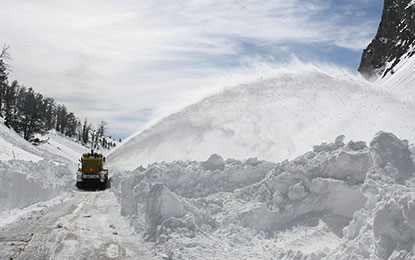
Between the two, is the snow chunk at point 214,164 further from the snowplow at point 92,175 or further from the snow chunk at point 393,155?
the snowplow at point 92,175

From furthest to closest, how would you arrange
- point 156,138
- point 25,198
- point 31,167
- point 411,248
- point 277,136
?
point 156,138, point 31,167, point 277,136, point 25,198, point 411,248

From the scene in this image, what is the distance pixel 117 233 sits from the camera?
399 inches

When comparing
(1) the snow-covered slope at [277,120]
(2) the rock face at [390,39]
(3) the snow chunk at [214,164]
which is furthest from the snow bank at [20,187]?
(2) the rock face at [390,39]

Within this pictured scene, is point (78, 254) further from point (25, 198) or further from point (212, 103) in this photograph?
point (212, 103)

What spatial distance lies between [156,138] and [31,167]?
7.06 meters

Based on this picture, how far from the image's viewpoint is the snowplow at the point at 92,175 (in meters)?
24.3

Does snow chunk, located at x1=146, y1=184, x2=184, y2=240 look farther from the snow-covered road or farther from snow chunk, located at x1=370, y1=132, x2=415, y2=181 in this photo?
snow chunk, located at x1=370, y1=132, x2=415, y2=181

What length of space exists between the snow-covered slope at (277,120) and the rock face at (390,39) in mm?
39876

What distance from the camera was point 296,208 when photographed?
31.2 ft

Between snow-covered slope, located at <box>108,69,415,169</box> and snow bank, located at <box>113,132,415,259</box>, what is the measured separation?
6.38m

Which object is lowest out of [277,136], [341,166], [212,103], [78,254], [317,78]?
[78,254]

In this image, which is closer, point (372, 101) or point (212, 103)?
point (372, 101)

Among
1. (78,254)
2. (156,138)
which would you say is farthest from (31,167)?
(78,254)

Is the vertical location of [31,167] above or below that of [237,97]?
below
